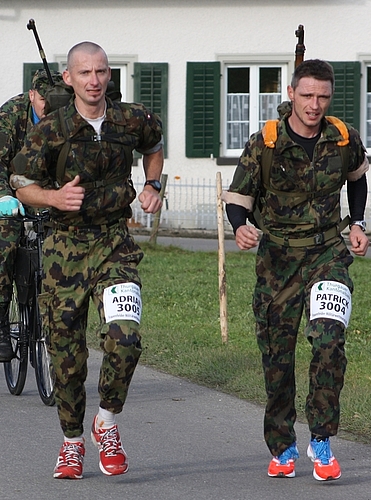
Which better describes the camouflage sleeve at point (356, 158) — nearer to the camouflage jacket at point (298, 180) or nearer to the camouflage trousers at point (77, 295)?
the camouflage jacket at point (298, 180)

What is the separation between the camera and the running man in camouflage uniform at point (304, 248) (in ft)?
18.6

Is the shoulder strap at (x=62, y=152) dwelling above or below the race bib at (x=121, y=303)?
above

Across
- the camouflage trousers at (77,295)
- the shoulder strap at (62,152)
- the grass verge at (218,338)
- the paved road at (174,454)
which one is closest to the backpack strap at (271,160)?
the camouflage trousers at (77,295)

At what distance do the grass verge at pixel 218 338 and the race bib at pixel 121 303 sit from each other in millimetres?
1811

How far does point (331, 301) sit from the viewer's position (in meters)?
5.69

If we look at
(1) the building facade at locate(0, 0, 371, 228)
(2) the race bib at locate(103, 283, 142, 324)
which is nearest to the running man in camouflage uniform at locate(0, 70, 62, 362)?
(2) the race bib at locate(103, 283, 142, 324)

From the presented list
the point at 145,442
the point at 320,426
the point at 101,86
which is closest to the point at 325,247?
the point at 320,426

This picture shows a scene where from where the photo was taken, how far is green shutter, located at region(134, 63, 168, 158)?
2448 cm

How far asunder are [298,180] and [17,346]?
3.20m

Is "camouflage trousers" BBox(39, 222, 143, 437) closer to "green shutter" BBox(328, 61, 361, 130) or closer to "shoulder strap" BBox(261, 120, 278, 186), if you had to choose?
"shoulder strap" BBox(261, 120, 278, 186)

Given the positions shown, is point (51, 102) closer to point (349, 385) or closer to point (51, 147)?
point (51, 147)

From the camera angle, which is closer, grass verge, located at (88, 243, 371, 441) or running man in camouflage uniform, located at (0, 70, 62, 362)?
running man in camouflage uniform, located at (0, 70, 62, 362)

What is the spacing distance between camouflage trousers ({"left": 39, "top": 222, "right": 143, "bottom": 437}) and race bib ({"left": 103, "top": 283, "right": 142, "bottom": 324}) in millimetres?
39

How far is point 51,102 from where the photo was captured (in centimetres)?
590
